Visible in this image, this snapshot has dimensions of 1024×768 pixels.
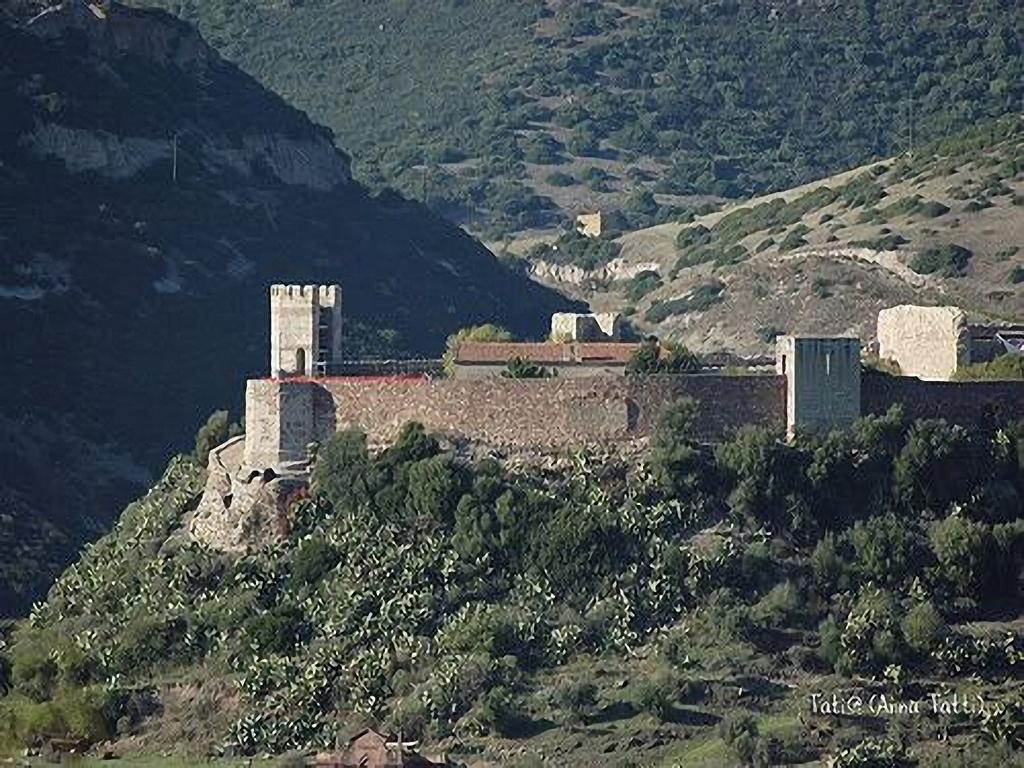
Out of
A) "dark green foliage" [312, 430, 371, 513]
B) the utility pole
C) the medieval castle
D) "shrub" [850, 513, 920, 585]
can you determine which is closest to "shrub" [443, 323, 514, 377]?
the medieval castle

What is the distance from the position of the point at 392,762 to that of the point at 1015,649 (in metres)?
11.8

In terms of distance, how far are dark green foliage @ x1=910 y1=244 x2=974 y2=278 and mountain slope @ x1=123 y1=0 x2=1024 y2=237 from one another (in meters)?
43.5

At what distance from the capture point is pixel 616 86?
6993 inches

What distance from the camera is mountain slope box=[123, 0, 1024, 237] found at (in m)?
164

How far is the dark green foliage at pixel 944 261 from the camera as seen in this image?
112250 mm

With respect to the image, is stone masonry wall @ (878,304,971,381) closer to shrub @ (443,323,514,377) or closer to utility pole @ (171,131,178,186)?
shrub @ (443,323,514,377)

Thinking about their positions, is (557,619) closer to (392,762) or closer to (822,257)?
(392,762)

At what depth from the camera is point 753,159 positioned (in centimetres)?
17062

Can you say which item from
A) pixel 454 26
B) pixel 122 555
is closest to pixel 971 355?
pixel 122 555

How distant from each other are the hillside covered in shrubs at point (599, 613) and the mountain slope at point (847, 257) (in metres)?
30.4

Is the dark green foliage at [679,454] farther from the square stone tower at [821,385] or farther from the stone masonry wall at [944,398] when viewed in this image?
the stone masonry wall at [944,398]

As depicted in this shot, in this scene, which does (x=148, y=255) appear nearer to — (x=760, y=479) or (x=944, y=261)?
(x=944, y=261)

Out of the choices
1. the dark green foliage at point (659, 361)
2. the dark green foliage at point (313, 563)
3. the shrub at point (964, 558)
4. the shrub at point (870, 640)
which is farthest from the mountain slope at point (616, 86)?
the shrub at point (870, 640)

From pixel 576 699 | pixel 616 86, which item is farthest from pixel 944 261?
pixel 616 86
